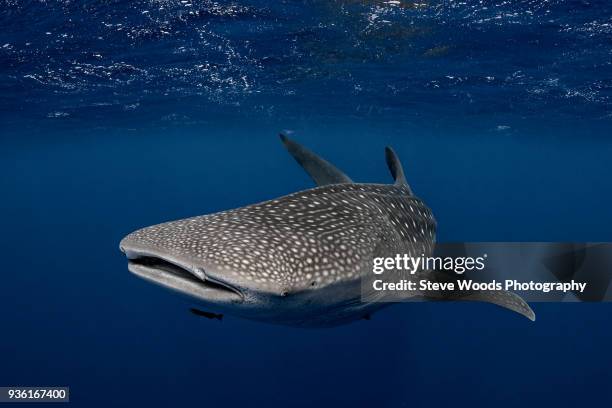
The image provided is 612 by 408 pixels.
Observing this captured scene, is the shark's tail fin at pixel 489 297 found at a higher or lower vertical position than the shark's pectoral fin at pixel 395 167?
lower

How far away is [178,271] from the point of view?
9.36 ft

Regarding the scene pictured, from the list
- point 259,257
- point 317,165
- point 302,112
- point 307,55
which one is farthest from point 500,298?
point 302,112

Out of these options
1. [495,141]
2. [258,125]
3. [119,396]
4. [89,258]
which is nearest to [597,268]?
[119,396]

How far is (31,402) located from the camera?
51.5 feet

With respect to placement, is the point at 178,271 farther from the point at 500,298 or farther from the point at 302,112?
the point at 302,112

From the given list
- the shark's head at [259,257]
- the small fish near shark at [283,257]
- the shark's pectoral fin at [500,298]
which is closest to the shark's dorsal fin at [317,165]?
the small fish near shark at [283,257]

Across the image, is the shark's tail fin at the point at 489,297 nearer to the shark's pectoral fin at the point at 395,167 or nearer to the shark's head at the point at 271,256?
the shark's head at the point at 271,256

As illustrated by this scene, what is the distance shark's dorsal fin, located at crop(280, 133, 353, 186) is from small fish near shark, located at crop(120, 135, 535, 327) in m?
1.85

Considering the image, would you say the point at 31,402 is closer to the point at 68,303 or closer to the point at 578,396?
the point at 68,303

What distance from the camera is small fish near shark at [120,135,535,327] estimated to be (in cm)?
272

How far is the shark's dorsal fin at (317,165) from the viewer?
647 cm

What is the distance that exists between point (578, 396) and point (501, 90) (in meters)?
12.0

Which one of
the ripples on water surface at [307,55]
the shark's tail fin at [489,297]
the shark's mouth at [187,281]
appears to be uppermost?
the ripples on water surface at [307,55]

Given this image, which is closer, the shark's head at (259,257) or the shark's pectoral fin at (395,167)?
the shark's head at (259,257)
